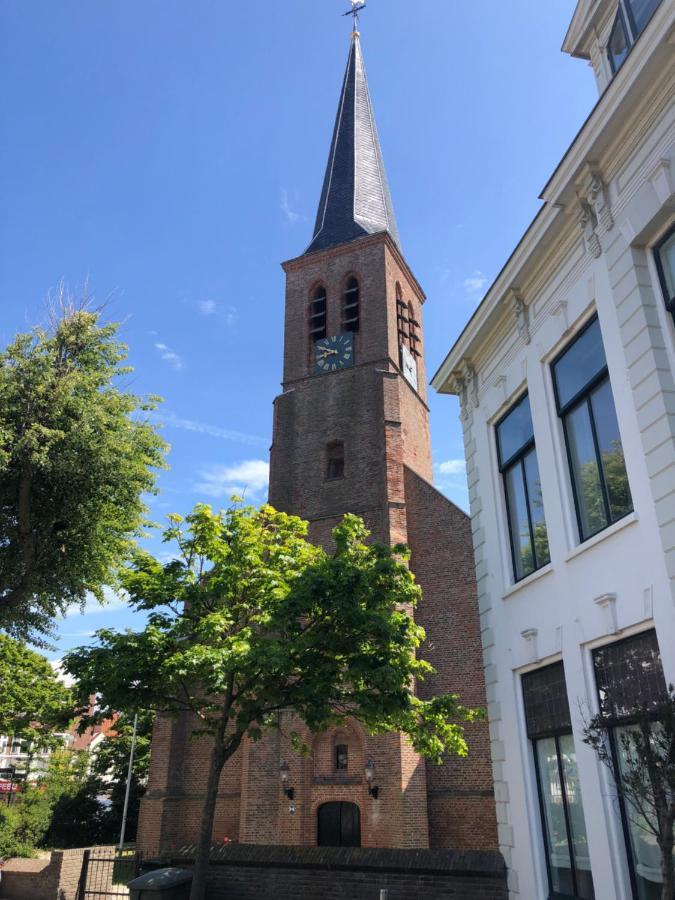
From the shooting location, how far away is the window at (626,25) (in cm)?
884

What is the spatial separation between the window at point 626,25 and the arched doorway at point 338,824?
20.9m

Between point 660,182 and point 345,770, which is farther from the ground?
point 660,182

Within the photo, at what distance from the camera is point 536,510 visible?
921 cm

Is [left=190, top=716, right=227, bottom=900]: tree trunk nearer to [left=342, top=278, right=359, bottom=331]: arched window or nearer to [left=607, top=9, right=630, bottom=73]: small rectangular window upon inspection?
[left=607, top=9, right=630, bottom=73]: small rectangular window

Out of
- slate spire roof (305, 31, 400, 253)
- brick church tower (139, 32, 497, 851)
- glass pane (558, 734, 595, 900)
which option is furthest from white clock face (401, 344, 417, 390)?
glass pane (558, 734, 595, 900)

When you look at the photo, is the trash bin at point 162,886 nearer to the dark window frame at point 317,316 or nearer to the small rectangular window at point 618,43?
the small rectangular window at point 618,43

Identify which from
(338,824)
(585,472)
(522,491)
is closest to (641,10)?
(585,472)

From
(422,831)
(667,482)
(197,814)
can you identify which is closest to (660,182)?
(667,482)

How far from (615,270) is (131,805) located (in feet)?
118

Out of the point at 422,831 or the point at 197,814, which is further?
the point at 197,814

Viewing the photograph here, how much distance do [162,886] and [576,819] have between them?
23.1ft

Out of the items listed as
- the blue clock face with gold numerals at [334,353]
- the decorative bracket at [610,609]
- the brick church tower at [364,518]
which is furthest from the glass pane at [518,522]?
the blue clock face with gold numerals at [334,353]

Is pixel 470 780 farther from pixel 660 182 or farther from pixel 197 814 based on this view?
pixel 660 182

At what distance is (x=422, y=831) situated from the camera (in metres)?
20.5
